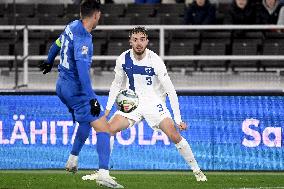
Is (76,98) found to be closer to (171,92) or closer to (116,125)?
(116,125)

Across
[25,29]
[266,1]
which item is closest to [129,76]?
[25,29]

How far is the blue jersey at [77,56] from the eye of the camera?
12.0 metres

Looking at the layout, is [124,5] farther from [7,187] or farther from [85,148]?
[7,187]

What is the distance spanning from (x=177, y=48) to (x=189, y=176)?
524cm

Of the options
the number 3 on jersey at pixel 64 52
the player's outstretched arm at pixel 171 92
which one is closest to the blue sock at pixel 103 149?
the number 3 on jersey at pixel 64 52

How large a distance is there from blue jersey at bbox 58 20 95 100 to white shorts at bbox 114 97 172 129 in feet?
4.68

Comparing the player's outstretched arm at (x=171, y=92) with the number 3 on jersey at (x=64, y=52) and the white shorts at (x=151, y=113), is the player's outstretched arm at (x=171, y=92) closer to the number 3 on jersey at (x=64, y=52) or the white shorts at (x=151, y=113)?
the white shorts at (x=151, y=113)

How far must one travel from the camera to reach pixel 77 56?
39.3ft

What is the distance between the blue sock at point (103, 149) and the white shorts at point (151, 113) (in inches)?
49.5

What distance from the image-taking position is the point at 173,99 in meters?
13.3

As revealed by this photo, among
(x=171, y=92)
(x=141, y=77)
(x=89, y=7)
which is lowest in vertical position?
(x=171, y=92)

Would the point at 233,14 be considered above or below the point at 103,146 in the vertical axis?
above

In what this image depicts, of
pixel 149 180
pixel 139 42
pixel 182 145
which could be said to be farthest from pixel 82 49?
pixel 149 180

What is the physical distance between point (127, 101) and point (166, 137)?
86.4 inches
